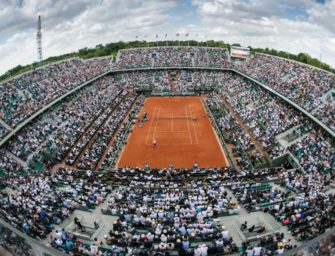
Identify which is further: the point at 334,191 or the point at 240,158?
the point at 240,158

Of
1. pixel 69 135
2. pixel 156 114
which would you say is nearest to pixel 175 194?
pixel 69 135

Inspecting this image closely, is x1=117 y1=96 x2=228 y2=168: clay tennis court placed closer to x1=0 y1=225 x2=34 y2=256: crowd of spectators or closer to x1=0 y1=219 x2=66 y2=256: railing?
x1=0 y1=225 x2=34 y2=256: crowd of spectators

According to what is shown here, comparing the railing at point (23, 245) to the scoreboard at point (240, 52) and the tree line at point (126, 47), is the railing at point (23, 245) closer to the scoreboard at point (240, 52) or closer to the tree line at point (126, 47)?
the scoreboard at point (240, 52)

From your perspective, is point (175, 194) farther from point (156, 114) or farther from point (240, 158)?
point (156, 114)

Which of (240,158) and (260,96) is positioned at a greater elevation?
(260,96)

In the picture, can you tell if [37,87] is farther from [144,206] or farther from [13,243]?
[13,243]

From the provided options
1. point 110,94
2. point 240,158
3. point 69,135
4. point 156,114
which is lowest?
point 240,158

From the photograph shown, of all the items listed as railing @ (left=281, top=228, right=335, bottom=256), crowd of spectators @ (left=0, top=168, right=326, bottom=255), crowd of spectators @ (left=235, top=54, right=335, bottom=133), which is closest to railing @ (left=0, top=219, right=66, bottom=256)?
crowd of spectators @ (left=0, top=168, right=326, bottom=255)

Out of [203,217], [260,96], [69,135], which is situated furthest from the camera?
[260,96]
